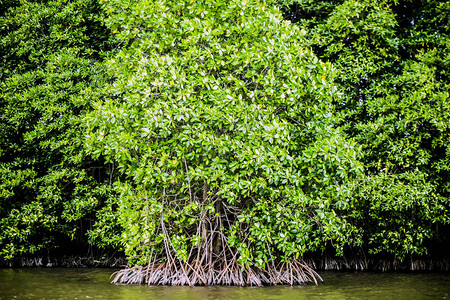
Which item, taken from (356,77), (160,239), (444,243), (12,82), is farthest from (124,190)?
(444,243)

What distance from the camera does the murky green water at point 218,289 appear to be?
8.05m

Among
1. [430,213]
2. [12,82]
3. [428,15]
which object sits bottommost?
[430,213]

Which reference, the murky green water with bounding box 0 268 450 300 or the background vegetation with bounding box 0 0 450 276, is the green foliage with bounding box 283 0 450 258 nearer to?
the background vegetation with bounding box 0 0 450 276

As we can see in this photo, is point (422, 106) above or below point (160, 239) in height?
above

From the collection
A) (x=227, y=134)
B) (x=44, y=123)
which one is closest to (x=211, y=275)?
(x=227, y=134)

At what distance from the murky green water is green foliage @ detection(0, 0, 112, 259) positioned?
159 centimetres

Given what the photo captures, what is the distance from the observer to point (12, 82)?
12.3m

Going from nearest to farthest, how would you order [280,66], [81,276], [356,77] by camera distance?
[280,66] → [81,276] → [356,77]

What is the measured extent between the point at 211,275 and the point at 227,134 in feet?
9.97

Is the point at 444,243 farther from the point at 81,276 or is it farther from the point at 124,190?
the point at 81,276

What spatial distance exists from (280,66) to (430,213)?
5887mm

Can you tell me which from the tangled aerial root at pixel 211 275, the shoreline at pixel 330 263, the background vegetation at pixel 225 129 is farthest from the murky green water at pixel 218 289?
the shoreline at pixel 330 263

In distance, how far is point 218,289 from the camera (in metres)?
8.73

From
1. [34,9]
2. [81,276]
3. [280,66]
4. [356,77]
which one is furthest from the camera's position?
[34,9]
